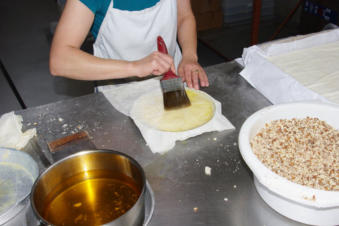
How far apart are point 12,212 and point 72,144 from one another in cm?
27

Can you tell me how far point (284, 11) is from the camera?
13.1 ft

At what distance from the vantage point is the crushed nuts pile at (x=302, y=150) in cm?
83

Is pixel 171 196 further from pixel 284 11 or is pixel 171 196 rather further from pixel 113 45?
pixel 284 11

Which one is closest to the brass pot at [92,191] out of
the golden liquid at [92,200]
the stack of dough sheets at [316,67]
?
the golden liquid at [92,200]

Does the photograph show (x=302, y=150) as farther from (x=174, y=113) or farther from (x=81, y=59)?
(x=81, y=59)

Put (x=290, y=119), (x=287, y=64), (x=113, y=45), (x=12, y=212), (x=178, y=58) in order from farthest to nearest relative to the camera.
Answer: (x=178, y=58) < (x=113, y=45) < (x=287, y=64) < (x=290, y=119) < (x=12, y=212)

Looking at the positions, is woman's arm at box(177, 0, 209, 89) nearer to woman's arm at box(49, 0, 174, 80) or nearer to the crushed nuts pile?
woman's arm at box(49, 0, 174, 80)

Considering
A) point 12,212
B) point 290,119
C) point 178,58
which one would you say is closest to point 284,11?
point 178,58

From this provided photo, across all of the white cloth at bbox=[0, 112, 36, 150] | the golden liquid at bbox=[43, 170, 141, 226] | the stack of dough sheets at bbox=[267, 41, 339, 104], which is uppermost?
the golden liquid at bbox=[43, 170, 141, 226]

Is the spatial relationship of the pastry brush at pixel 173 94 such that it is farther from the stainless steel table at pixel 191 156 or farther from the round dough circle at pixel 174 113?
the stainless steel table at pixel 191 156

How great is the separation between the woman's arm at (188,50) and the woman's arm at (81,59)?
5.1 inches

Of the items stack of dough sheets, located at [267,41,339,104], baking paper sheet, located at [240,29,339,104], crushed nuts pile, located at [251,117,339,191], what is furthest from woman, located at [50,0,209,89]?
crushed nuts pile, located at [251,117,339,191]

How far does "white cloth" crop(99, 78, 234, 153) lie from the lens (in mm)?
1087

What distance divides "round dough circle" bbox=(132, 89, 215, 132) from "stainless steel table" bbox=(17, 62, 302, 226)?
0.05 m
